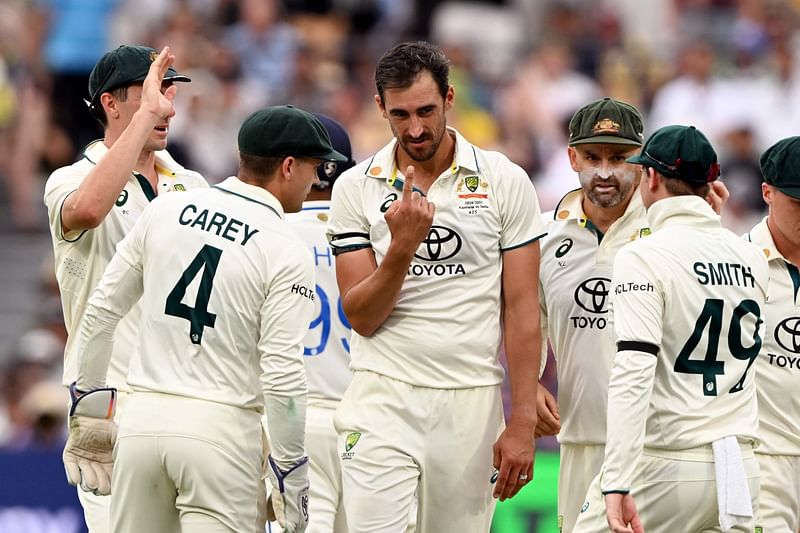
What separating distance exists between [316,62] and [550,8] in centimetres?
351

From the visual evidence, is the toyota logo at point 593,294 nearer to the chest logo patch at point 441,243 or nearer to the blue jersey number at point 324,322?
the chest logo patch at point 441,243

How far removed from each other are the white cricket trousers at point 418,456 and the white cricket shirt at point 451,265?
0.10 metres

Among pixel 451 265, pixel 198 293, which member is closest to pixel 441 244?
pixel 451 265

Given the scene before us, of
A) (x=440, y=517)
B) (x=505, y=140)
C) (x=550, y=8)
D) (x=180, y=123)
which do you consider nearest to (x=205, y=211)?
(x=440, y=517)

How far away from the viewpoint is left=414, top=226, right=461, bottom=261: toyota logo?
663cm

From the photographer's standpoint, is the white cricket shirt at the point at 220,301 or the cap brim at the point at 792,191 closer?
the white cricket shirt at the point at 220,301

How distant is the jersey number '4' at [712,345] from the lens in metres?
6.13

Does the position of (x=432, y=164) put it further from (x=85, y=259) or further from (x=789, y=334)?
(x=789, y=334)

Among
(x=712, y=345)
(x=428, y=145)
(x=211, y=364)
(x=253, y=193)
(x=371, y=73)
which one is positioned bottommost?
(x=211, y=364)

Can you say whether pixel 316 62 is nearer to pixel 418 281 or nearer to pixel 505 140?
pixel 505 140

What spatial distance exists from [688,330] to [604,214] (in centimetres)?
123

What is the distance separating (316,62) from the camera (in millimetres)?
16375

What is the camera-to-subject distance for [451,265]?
262 inches

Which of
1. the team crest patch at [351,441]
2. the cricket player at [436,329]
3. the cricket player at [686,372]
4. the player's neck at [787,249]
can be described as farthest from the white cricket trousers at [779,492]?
the team crest patch at [351,441]
